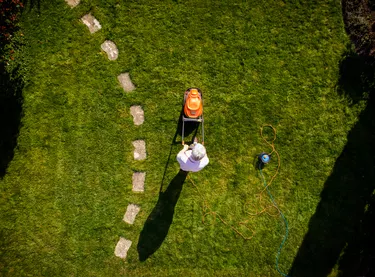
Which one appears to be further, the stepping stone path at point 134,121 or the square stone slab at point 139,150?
the square stone slab at point 139,150

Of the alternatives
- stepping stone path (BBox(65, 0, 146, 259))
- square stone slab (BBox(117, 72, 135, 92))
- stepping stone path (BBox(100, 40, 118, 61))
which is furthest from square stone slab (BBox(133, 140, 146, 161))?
stepping stone path (BBox(100, 40, 118, 61))

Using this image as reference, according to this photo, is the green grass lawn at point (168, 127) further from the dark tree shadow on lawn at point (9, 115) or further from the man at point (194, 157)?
the man at point (194, 157)

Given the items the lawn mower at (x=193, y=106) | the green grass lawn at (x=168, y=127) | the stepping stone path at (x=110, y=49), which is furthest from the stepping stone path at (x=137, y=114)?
the stepping stone path at (x=110, y=49)

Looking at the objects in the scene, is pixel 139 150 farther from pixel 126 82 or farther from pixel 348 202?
pixel 348 202

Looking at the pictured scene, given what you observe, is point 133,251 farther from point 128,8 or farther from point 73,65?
point 128,8

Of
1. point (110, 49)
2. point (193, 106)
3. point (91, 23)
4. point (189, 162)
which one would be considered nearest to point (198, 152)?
point (189, 162)
